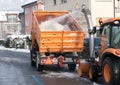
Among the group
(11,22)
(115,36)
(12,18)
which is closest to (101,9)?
(115,36)

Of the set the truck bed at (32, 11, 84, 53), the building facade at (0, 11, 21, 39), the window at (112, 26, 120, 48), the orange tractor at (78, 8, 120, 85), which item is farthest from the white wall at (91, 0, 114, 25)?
the building facade at (0, 11, 21, 39)

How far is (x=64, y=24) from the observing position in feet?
65.1

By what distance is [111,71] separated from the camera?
12.5m

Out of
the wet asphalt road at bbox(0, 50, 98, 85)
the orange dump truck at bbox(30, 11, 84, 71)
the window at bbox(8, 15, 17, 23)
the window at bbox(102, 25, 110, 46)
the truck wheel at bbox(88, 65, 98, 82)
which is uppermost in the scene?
the window at bbox(8, 15, 17, 23)

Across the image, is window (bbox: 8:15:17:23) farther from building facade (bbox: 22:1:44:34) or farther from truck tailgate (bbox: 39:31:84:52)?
truck tailgate (bbox: 39:31:84:52)

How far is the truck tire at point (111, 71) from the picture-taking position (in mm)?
12375

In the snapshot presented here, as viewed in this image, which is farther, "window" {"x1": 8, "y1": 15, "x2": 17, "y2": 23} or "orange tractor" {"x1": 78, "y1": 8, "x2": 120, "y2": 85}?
"window" {"x1": 8, "y1": 15, "x2": 17, "y2": 23}

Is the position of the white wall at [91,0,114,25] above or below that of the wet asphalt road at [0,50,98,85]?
above

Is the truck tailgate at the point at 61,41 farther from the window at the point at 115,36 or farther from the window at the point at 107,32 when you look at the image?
the window at the point at 115,36

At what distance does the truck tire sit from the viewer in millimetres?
12375

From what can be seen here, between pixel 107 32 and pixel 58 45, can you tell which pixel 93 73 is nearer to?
pixel 107 32

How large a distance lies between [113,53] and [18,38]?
36.7 meters

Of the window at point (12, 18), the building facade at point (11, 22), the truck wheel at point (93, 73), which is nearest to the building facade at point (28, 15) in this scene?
the building facade at point (11, 22)

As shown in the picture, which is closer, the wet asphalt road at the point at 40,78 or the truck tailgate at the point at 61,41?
the wet asphalt road at the point at 40,78
